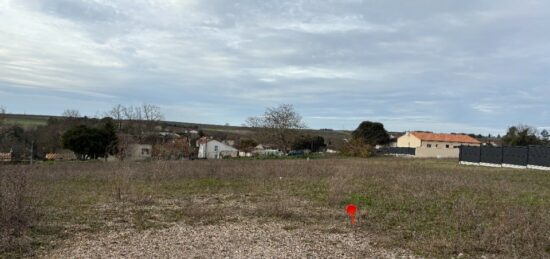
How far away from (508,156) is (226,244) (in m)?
33.7

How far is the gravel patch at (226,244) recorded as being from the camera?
6.44 m

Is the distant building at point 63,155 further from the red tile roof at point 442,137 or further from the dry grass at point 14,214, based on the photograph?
the red tile roof at point 442,137

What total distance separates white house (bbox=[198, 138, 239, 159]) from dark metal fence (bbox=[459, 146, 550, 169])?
137ft

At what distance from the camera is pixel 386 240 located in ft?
24.4

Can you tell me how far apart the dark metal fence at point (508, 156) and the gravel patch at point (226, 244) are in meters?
28.6

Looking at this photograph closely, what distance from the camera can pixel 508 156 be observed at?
115ft

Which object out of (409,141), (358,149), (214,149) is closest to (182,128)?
(214,149)

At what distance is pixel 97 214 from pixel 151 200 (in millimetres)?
2627

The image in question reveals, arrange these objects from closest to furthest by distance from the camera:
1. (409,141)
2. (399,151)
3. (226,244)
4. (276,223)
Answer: (226,244), (276,223), (399,151), (409,141)

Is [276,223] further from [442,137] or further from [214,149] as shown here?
[442,137]

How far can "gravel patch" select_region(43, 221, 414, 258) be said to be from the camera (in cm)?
644

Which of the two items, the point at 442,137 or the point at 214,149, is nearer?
the point at 214,149

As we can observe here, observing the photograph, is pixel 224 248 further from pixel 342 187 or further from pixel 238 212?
pixel 342 187

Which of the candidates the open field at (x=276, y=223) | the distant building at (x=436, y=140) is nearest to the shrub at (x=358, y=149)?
the distant building at (x=436, y=140)
